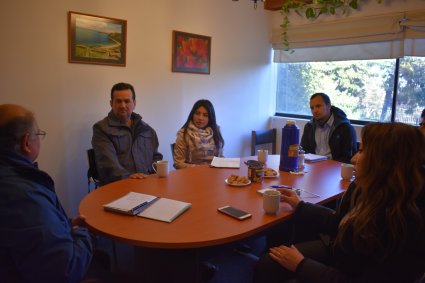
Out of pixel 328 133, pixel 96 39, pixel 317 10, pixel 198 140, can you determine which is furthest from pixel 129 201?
pixel 317 10

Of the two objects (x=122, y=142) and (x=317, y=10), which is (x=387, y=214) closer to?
(x=122, y=142)

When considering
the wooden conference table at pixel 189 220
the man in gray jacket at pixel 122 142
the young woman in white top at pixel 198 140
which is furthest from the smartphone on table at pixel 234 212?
the young woman in white top at pixel 198 140

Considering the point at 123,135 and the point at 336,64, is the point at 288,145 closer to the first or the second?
the point at 123,135

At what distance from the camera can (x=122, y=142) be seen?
2646mm

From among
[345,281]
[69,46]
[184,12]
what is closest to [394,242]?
[345,281]

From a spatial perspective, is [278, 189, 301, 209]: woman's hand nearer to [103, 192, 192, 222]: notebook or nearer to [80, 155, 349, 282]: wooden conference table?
[80, 155, 349, 282]: wooden conference table

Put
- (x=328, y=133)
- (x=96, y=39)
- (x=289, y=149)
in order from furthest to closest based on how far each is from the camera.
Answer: (x=328, y=133) → (x=96, y=39) → (x=289, y=149)

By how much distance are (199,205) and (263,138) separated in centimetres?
291

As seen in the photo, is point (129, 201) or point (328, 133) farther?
point (328, 133)

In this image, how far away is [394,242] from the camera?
1.09 meters

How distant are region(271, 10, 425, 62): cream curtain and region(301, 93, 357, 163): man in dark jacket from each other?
3.44 feet

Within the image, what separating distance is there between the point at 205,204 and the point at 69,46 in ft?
6.35

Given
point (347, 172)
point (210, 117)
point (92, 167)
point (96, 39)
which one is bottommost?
point (92, 167)

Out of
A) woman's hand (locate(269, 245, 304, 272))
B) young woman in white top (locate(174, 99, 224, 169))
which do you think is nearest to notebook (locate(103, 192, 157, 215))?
woman's hand (locate(269, 245, 304, 272))
